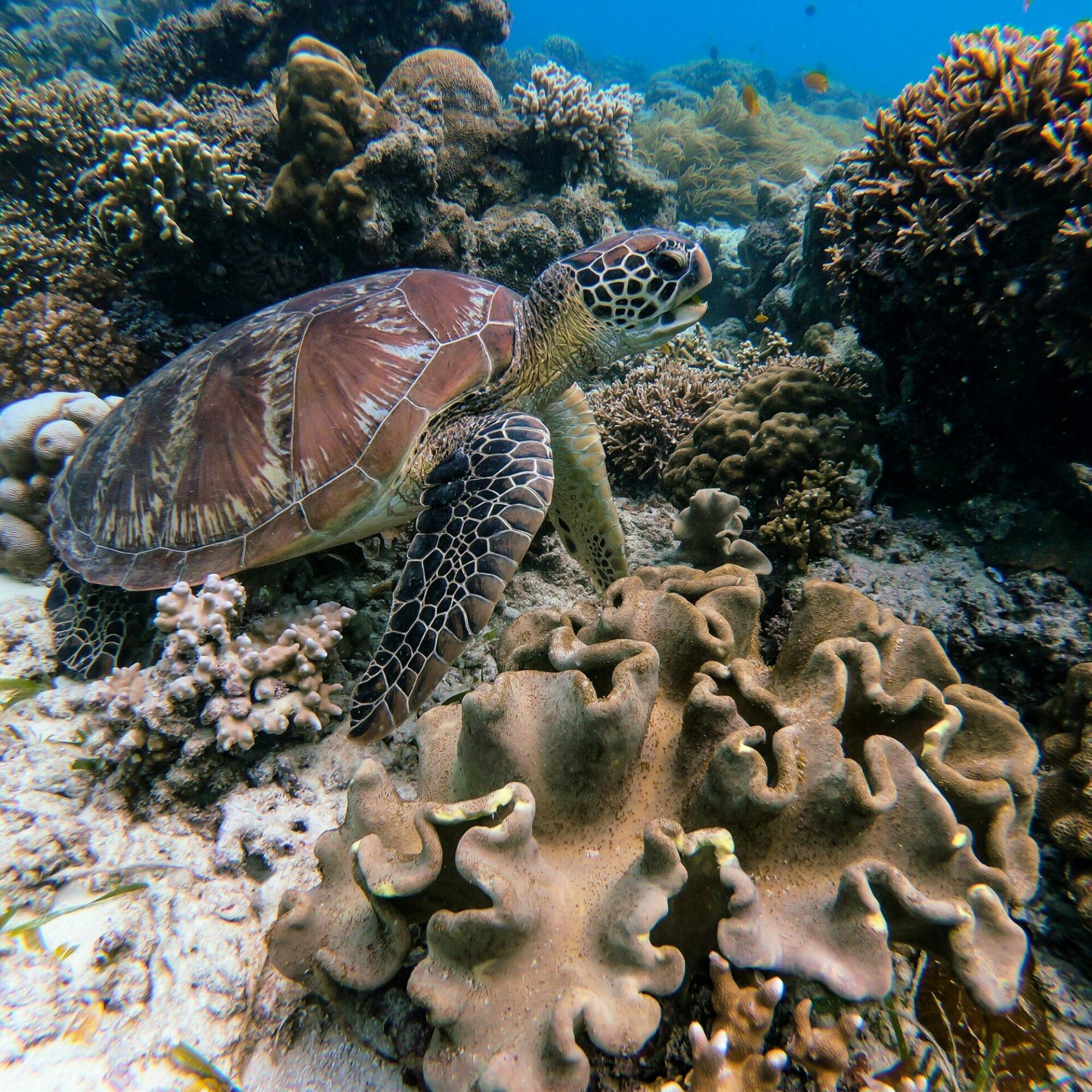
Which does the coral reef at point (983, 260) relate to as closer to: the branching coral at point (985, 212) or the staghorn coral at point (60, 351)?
the branching coral at point (985, 212)

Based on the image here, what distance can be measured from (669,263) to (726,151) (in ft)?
42.4

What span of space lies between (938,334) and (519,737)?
2.90 metres

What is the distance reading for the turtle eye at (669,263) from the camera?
2904 mm

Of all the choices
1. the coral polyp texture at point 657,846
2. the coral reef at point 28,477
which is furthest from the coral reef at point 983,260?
the coral reef at point 28,477

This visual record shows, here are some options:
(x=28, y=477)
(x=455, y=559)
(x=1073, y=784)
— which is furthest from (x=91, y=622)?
(x=1073, y=784)

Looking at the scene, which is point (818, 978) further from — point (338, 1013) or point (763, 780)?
point (338, 1013)

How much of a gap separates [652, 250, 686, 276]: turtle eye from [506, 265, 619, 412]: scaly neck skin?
43cm

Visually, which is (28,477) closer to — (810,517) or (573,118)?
(810,517)

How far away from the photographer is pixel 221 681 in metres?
2.20

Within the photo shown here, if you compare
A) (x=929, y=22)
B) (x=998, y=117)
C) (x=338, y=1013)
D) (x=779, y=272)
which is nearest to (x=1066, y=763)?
(x=338, y=1013)

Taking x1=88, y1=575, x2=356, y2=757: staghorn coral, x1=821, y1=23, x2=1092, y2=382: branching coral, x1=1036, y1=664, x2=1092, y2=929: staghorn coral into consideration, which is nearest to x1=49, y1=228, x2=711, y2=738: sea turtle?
x1=88, y1=575, x2=356, y2=757: staghorn coral

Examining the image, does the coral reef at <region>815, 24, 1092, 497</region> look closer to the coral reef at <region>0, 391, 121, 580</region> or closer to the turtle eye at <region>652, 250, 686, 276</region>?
the turtle eye at <region>652, 250, 686, 276</region>

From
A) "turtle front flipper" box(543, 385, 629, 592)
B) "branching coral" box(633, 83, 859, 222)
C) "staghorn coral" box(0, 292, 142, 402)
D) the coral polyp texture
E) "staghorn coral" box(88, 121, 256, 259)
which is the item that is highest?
"branching coral" box(633, 83, 859, 222)

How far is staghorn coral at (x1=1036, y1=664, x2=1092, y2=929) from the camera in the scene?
5.27 ft
